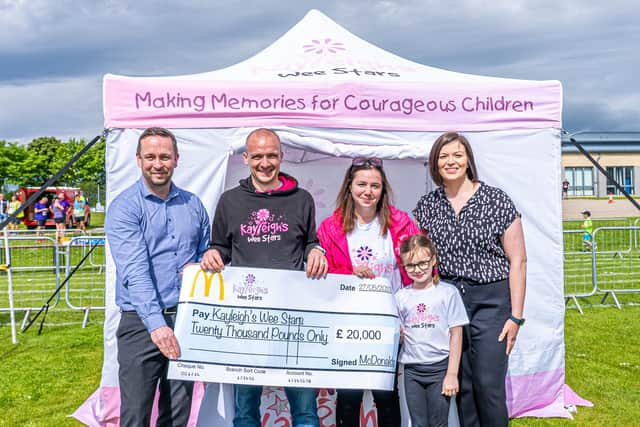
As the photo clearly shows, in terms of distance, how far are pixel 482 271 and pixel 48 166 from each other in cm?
4168

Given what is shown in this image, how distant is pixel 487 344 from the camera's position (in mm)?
3080

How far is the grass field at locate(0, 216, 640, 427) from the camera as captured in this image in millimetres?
4747

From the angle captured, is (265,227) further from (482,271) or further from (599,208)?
(599,208)

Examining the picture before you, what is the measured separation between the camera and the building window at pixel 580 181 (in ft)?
130

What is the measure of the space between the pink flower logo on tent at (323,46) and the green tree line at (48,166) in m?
31.0

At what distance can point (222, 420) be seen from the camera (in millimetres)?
3973

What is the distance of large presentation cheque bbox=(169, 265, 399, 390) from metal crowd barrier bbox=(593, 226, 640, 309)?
7287 millimetres

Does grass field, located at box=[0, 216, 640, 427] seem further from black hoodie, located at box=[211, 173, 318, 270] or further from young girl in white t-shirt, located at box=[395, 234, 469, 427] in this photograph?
black hoodie, located at box=[211, 173, 318, 270]

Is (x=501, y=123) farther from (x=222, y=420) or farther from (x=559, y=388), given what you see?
(x=222, y=420)

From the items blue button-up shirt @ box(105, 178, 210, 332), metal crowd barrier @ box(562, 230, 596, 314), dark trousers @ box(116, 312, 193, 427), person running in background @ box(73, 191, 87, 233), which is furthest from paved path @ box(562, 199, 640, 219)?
dark trousers @ box(116, 312, 193, 427)

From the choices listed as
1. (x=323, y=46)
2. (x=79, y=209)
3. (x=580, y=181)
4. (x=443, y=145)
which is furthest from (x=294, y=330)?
(x=580, y=181)

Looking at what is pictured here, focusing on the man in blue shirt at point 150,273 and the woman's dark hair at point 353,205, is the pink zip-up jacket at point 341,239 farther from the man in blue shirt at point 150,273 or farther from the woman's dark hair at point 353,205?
the man in blue shirt at point 150,273

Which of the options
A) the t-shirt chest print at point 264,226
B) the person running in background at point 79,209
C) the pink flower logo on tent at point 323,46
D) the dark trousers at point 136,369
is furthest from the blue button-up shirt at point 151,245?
the person running in background at point 79,209

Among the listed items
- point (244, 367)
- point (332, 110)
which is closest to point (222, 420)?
point (244, 367)
